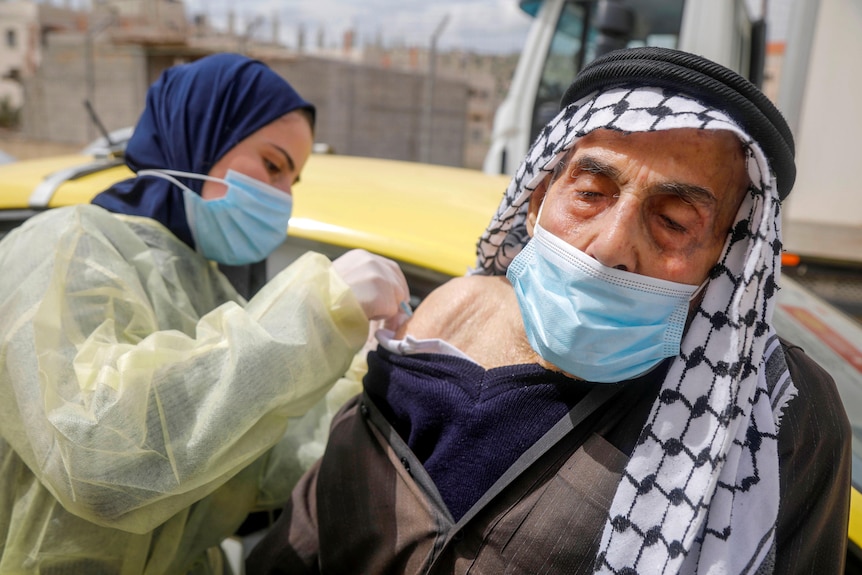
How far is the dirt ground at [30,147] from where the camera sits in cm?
1908

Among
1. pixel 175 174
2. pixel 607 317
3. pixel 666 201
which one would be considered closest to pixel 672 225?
pixel 666 201

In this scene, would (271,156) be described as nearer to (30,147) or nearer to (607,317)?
(607,317)

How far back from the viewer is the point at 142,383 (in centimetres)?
147

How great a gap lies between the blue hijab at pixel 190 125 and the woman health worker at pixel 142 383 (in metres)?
0.07

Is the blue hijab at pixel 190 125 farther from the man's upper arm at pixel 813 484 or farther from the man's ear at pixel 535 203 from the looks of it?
the man's upper arm at pixel 813 484

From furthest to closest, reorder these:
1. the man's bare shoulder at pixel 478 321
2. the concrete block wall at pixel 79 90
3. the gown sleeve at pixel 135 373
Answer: the concrete block wall at pixel 79 90 < the man's bare shoulder at pixel 478 321 < the gown sleeve at pixel 135 373

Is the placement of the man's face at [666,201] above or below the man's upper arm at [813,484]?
above

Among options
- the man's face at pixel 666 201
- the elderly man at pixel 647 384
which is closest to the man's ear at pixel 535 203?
the elderly man at pixel 647 384

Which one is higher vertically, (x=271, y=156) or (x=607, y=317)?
(x=271, y=156)

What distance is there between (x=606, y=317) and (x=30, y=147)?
72.4 ft

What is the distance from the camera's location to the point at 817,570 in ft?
4.27

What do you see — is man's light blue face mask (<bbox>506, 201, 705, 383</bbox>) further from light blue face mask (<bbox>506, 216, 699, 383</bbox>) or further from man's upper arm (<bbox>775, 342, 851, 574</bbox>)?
man's upper arm (<bbox>775, 342, 851, 574</bbox>)

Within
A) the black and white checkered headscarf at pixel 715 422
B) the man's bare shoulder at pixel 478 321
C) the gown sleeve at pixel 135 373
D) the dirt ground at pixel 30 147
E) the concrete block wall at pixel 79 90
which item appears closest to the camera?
the black and white checkered headscarf at pixel 715 422

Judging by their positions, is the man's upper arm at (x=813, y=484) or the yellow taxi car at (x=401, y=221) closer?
the man's upper arm at (x=813, y=484)
